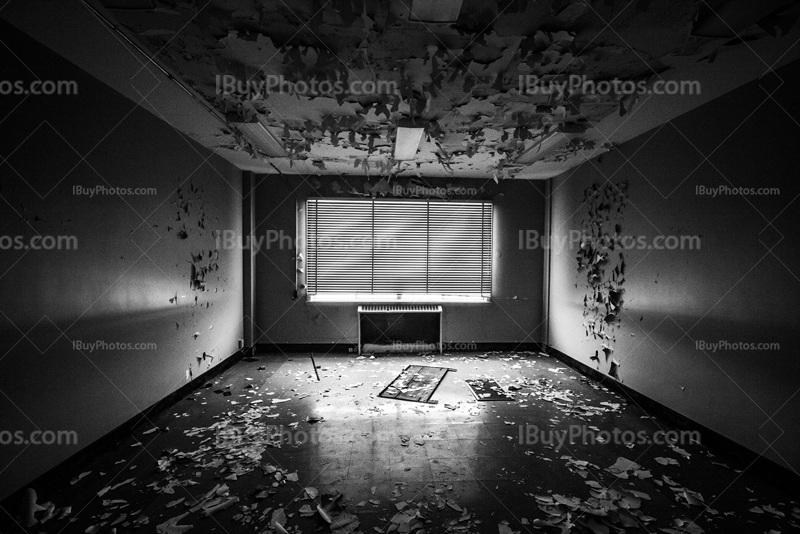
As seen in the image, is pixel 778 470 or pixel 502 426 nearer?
pixel 778 470

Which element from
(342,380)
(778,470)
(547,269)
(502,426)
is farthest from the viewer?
(547,269)

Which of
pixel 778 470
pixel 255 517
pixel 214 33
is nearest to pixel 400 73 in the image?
pixel 214 33

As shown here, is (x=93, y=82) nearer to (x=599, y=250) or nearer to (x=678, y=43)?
(x=678, y=43)

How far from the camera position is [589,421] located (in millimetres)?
3090

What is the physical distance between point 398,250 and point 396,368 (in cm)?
177

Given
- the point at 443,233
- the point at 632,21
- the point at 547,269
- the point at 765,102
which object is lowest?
the point at 547,269

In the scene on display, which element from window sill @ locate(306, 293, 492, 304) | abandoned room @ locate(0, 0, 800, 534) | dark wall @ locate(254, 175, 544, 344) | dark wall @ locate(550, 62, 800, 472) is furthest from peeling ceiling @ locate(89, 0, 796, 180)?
window sill @ locate(306, 293, 492, 304)

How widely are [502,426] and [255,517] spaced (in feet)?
6.44

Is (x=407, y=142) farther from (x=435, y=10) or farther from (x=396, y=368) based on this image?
(x=396, y=368)

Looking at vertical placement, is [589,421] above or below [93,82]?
below

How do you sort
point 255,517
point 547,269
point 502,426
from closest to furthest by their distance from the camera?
1. point 255,517
2. point 502,426
3. point 547,269

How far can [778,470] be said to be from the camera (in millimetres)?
2217

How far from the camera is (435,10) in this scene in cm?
169

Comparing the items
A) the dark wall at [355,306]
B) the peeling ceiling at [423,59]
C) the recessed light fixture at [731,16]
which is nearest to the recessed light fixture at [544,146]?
the peeling ceiling at [423,59]
